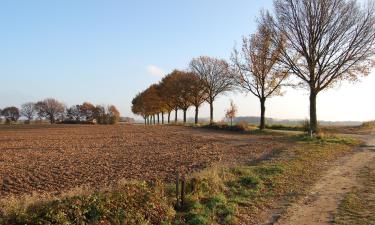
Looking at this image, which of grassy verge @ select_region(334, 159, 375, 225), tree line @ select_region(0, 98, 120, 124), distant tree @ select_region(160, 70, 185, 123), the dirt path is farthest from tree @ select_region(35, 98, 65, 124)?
grassy verge @ select_region(334, 159, 375, 225)

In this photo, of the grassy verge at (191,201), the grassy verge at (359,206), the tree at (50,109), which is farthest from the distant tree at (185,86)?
the tree at (50,109)

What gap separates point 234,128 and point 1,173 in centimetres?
4082

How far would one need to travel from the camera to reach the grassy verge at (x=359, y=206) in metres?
11.4

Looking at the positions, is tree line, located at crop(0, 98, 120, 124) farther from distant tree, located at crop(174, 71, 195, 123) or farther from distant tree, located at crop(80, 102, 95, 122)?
distant tree, located at crop(174, 71, 195, 123)

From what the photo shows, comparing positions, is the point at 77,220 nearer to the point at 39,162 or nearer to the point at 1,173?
the point at 1,173

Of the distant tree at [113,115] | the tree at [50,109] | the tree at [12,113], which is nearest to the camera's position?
the distant tree at [113,115]

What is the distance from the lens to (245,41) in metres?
52.7

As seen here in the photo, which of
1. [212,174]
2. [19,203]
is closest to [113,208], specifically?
[19,203]

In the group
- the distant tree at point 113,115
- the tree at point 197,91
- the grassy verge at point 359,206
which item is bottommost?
the grassy verge at point 359,206

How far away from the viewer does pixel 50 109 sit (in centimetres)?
14562

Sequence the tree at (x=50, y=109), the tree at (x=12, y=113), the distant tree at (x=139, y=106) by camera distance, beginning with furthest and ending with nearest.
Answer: the tree at (x=12, y=113)
the tree at (x=50, y=109)
the distant tree at (x=139, y=106)

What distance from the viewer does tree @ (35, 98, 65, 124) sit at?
14350cm

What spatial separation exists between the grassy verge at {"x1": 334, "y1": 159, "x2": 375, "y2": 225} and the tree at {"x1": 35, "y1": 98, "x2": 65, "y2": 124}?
135 meters

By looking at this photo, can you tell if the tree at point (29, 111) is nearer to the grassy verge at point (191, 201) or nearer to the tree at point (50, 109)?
the tree at point (50, 109)
